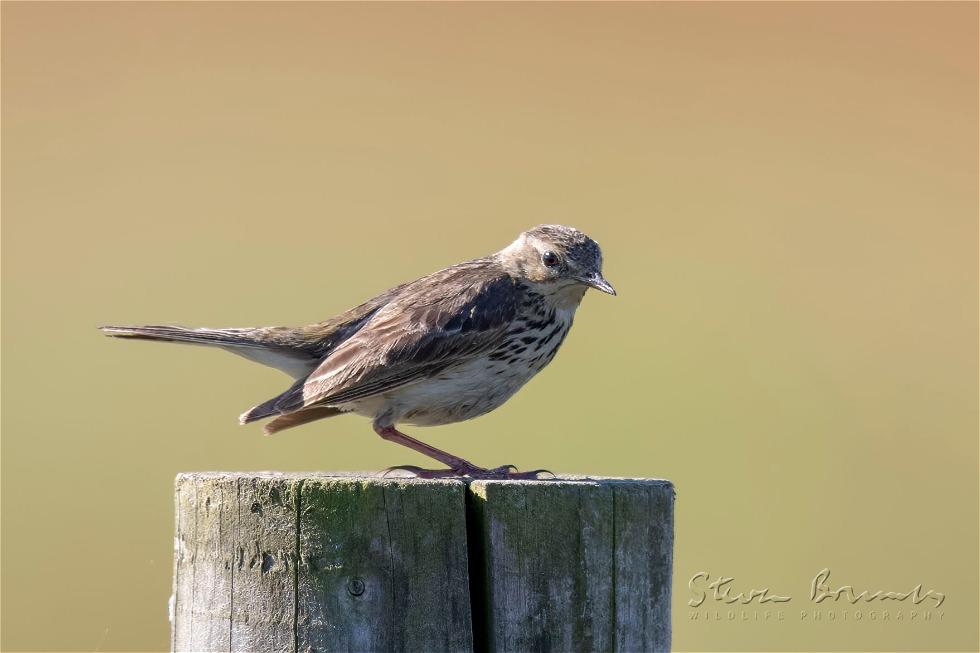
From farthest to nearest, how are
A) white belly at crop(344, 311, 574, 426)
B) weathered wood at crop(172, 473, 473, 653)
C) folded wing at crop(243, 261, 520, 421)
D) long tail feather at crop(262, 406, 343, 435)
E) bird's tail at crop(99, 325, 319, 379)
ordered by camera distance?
bird's tail at crop(99, 325, 319, 379)
long tail feather at crop(262, 406, 343, 435)
white belly at crop(344, 311, 574, 426)
folded wing at crop(243, 261, 520, 421)
weathered wood at crop(172, 473, 473, 653)

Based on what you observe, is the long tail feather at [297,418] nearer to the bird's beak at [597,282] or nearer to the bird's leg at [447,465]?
the bird's leg at [447,465]

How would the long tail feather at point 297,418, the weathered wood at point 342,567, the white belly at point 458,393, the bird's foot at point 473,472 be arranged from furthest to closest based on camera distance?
the long tail feather at point 297,418 < the white belly at point 458,393 < the bird's foot at point 473,472 < the weathered wood at point 342,567

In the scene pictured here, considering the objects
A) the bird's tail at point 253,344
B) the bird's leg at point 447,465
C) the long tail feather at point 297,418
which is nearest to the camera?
the bird's leg at point 447,465

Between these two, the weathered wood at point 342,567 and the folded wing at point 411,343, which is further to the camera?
the folded wing at point 411,343

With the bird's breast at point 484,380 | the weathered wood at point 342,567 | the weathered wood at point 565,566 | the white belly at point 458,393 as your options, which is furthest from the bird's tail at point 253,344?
the weathered wood at point 565,566

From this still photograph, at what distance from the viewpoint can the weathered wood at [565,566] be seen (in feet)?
15.0

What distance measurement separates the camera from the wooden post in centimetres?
449

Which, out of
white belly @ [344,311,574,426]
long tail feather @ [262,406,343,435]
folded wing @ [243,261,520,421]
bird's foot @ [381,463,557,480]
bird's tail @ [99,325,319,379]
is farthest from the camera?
bird's tail @ [99,325,319,379]

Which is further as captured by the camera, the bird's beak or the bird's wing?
the bird's beak

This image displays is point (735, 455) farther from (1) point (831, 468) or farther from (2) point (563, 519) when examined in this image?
(2) point (563, 519)
